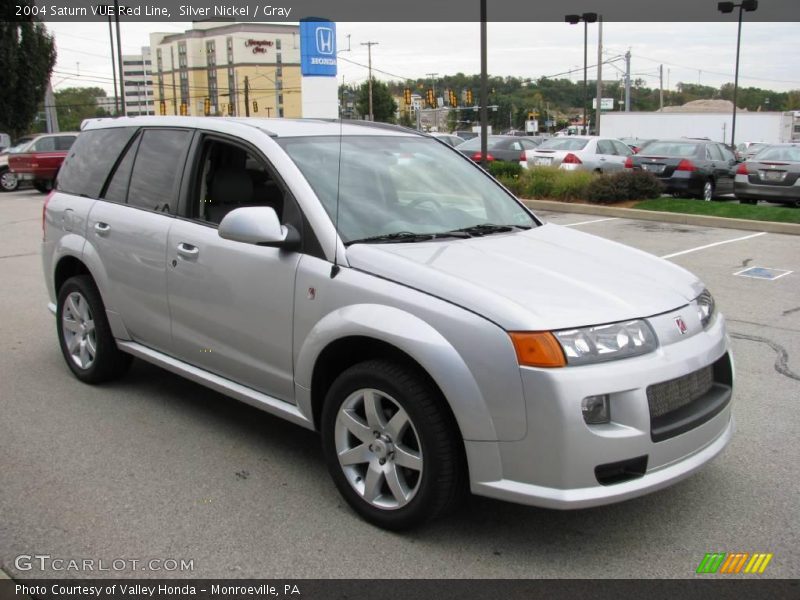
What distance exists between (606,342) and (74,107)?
400 ft

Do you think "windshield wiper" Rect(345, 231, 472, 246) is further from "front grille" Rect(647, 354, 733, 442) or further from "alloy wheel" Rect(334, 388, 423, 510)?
"front grille" Rect(647, 354, 733, 442)

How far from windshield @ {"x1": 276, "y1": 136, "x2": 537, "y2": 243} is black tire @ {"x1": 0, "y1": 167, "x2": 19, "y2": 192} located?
79.0 ft

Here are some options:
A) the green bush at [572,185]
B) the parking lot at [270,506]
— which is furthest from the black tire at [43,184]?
the parking lot at [270,506]

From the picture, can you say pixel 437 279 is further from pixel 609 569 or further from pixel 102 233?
pixel 102 233

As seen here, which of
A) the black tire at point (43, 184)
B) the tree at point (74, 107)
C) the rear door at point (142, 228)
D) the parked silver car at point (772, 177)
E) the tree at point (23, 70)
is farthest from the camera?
the tree at point (74, 107)

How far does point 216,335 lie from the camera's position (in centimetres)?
427

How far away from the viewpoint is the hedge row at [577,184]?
651 inches

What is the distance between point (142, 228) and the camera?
15.8 feet

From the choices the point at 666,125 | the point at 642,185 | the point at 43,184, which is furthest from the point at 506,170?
the point at 666,125

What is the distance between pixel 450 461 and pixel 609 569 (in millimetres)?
783

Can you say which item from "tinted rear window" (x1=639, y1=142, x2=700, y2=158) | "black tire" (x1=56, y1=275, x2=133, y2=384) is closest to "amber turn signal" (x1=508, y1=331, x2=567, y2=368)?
"black tire" (x1=56, y1=275, x2=133, y2=384)

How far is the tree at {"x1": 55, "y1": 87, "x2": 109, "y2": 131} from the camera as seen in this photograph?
110 metres

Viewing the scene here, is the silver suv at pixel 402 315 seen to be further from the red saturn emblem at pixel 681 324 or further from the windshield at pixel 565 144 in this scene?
the windshield at pixel 565 144

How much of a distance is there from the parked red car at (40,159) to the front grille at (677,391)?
74.6 feet
